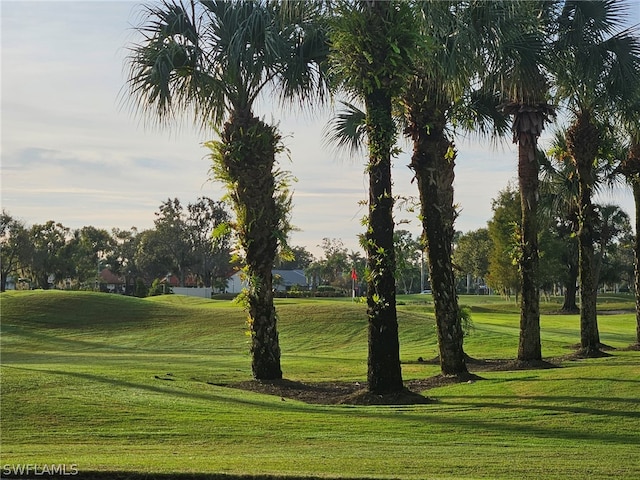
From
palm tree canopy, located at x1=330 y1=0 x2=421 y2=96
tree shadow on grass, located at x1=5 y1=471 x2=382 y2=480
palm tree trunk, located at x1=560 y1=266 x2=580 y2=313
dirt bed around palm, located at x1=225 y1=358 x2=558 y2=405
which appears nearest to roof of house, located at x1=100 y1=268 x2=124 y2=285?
palm tree trunk, located at x1=560 y1=266 x2=580 y2=313

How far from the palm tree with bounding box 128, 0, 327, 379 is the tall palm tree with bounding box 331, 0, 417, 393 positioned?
7.62ft

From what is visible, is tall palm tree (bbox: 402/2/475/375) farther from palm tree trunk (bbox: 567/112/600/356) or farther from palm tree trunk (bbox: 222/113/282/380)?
palm tree trunk (bbox: 567/112/600/356)

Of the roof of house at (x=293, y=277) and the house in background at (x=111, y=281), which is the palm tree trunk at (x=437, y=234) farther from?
the roof of house at (x=293, y=277)

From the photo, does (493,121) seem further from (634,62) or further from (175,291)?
(175,291)

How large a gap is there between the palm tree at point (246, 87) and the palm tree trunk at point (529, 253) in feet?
20.1

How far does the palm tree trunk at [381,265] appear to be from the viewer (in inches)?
568

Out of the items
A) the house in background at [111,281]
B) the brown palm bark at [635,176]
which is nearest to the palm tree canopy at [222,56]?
the brown palm bark at [635,176]

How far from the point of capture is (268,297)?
17.7 meters

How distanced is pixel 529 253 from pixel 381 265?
23.9ft

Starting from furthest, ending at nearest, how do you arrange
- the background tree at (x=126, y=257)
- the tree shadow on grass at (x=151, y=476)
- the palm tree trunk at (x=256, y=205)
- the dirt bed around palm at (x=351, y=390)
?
the background tree at (x=126, y=257) → the palm tree trunk at (x=256, y=205) → the dirt bed around palm at (x=351, y=390) → the tree shadow on grass at (x=151, y=476)

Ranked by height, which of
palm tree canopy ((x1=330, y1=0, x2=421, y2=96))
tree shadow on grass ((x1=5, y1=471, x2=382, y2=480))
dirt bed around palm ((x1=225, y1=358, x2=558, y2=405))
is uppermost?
palm tree canopy ((x1=330, y1=0, x2=421, y2=96))

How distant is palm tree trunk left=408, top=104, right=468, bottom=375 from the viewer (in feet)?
58.0

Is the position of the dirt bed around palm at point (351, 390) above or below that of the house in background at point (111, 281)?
below

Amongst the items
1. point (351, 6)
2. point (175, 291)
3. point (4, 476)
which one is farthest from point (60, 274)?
point (4, 476)
